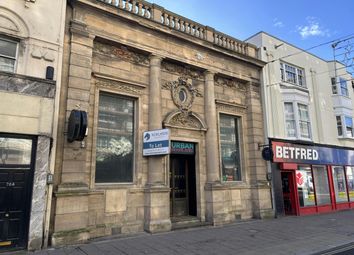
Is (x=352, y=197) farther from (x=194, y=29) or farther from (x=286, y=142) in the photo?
(x=194, y=29)

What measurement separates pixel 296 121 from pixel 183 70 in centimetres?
737

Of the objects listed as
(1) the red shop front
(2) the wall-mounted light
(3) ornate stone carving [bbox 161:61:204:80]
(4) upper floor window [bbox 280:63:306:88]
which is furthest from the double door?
(4) upper floor window [bbox 280:63:306:88]

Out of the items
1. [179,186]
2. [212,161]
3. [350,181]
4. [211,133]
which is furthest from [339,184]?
[179,186]

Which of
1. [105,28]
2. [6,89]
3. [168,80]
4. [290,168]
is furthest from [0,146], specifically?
[290,168]

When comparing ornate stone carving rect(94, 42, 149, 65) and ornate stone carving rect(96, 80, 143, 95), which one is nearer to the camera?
ornate stone carving rect(96, 80, 143, 95)

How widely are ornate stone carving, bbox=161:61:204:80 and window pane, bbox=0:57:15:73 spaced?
5.42 m

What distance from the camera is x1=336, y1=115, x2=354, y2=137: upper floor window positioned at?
18406 millimetres

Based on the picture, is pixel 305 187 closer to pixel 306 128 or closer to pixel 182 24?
pixel 306 128

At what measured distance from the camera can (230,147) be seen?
13438 millimetres

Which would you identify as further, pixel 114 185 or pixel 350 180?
pixel 350 180

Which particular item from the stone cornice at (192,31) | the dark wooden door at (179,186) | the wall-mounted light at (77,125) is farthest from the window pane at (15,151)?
the dark wooden door at (179,186)

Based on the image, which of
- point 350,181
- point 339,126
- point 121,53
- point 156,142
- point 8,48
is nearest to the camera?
point 8,48

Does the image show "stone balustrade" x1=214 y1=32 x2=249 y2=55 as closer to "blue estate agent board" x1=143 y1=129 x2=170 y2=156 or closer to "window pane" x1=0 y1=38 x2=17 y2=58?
"blue estate agent board" x1=143 y1=129 x2=170 y2=156

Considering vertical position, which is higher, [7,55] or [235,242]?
[7,55]
